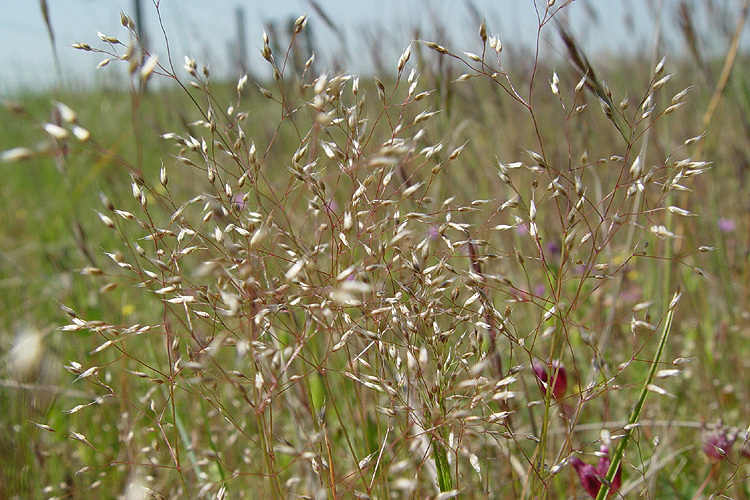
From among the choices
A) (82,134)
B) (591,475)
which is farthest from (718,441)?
(82,134)

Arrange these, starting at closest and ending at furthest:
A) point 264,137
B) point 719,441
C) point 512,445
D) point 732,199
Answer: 1. point 719,441
2. point 512,445
3. point 732,199
4. point 264,137

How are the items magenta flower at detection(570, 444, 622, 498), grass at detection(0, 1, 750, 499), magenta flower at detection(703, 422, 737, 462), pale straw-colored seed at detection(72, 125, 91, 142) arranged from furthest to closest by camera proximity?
magenta flower at detection(703, 422, 737, 462)
magenta flower at detection(570, 444, 622, 498)
grass at detection(0, 1, 750, 499)
pale straw-colored seed at detection(72, 125, 91, 142)

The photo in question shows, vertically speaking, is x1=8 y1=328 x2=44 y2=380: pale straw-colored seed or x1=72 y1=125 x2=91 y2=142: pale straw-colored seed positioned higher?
x1=72 y1=125 x2=91 y2=142: pale straw-colored seed

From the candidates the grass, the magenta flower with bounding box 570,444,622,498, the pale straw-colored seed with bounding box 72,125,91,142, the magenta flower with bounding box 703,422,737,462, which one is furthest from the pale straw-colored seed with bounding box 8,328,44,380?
the magenta flower with bounding box 703,422,737,462

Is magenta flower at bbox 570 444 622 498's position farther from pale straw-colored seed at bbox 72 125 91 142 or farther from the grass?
pale straw-colored seed at bbox 72 125 91 142

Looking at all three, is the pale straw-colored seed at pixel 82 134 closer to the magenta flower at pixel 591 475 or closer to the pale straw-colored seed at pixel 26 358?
the pale straw-colored seed at pixel 26 358

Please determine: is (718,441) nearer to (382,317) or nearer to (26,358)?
(382,317)

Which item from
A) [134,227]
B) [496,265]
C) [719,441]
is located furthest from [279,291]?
[134,227]

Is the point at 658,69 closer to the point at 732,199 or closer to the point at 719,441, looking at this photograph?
the point at 719,441
